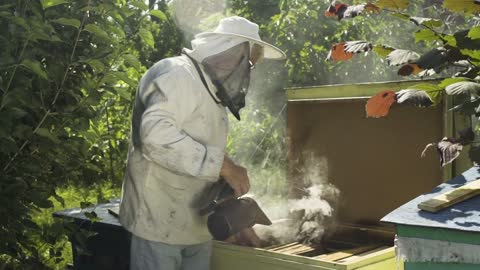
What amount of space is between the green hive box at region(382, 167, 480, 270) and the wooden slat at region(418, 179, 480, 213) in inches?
0.5

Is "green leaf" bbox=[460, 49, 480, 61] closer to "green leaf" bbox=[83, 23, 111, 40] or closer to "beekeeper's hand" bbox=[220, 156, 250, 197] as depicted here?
"beekeeper's hand" bbox=[220, 156, 250, 197]

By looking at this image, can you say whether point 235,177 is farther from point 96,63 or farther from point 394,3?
point 394,3

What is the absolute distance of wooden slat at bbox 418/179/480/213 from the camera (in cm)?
160

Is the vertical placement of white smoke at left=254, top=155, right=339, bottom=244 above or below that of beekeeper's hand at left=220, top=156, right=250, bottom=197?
below

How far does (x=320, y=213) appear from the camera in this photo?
2.83m

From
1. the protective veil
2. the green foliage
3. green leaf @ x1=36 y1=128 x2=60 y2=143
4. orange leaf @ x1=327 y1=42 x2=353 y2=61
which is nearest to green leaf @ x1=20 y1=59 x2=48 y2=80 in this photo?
the green foliage

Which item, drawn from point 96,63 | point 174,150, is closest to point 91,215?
point 174,150

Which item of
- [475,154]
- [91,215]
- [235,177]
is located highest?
[475,154]

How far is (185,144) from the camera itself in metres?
2.04

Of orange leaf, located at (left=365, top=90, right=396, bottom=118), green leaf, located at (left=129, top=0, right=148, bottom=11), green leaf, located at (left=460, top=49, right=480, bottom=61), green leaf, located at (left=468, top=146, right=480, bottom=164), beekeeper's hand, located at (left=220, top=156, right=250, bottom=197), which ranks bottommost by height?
beekeeper's hand, located at (left=220, top=156, right=250, bottom=197)

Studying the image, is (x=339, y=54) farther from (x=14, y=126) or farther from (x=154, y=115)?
(x=14, y=126)

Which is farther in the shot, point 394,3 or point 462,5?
point 394,3

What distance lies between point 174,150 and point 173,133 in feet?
0.20

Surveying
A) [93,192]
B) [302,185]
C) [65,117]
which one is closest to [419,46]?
[302,185]
